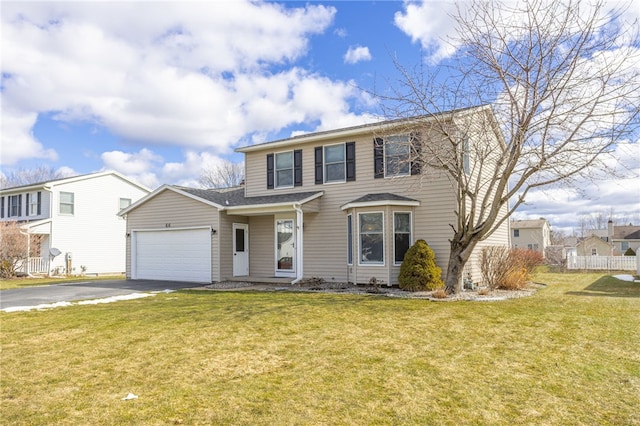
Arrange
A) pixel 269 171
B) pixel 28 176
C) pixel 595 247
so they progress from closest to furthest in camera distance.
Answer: pixel 269 171 → pixel 595 247 → pixel 28 176

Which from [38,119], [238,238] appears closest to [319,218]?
[238,238]

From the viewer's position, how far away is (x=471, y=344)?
582cm

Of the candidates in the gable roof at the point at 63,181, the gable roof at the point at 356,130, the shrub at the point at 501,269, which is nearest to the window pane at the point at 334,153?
the gable roof at the point at 356,130

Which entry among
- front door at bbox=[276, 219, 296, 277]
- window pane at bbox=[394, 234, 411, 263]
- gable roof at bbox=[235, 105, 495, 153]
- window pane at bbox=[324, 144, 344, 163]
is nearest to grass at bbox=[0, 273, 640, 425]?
window pane at bbox=[394, 234, 411, 263]

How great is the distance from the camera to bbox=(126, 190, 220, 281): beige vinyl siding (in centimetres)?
1477

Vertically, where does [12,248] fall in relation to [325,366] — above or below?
above

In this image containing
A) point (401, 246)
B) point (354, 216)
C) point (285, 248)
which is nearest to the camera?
point (401, 246)

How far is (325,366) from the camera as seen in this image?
491 cm

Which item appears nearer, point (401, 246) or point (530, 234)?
point (401, 246)

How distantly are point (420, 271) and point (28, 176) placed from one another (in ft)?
163

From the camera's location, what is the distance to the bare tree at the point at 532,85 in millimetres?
8906

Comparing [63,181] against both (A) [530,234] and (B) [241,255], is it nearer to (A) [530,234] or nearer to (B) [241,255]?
(B) [241,255]

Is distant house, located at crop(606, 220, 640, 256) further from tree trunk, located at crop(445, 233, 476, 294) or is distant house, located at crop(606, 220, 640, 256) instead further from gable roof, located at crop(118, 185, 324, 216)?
gable roof, located at crop(118, 185, 324, 216)

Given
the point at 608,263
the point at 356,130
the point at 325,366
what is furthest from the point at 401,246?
the point at 608,263
